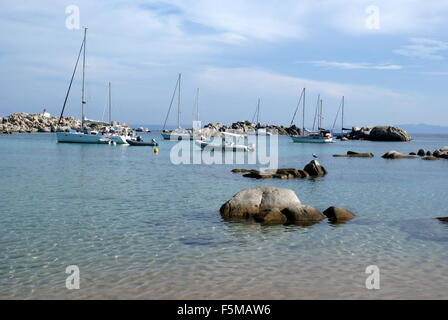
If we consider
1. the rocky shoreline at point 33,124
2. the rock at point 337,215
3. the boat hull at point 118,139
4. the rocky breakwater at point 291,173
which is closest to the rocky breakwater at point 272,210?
the rock at point 337,215

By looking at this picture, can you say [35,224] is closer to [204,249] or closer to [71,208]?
[71,208]

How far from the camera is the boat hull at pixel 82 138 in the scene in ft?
276

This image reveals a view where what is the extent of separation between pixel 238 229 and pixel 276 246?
99.7 inches

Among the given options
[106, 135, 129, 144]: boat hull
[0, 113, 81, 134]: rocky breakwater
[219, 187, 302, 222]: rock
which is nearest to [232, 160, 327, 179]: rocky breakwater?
[219, 187, 302, 222]: rock

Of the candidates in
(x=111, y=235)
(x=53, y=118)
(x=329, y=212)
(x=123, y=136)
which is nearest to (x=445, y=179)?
(x=329, y=212)

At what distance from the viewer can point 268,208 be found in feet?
61.1

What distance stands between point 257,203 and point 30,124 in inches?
6607

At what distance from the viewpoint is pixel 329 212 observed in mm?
19328

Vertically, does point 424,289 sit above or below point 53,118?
below

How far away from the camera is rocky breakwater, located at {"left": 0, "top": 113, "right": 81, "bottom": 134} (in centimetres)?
15888

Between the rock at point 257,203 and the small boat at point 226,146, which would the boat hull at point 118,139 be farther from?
the rock at point 257,203

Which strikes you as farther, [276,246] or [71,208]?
[71,208]

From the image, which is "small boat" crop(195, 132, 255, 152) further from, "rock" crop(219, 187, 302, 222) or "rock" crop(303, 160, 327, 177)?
"rock" crop(219, 187, 302, 222)
